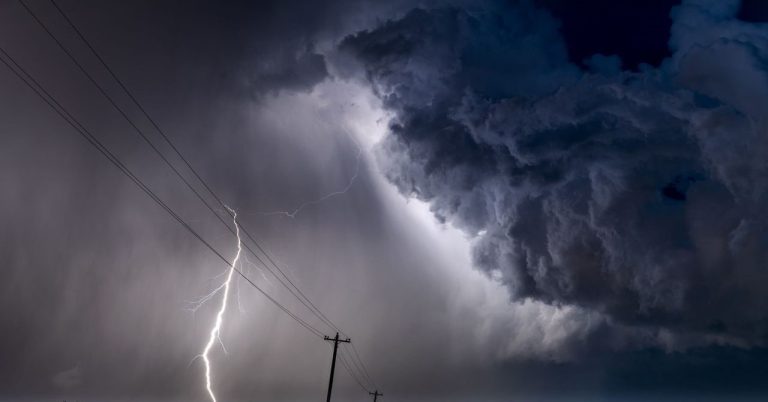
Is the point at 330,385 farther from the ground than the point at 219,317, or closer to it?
closer to it

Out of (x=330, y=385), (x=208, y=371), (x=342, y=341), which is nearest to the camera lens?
(x=330, y=385)

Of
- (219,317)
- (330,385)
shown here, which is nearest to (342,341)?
(330,385)

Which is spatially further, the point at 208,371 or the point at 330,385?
the point at 208,371

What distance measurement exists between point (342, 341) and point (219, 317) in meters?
11.1

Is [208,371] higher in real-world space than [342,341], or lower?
lower

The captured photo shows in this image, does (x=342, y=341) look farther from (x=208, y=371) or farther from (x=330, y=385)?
(x=208, y=371)

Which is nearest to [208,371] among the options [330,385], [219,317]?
[219,317]

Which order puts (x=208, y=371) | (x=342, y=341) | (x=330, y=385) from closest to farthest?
(x=330, y=385), (x=208, y=371), (x=342, y=341)

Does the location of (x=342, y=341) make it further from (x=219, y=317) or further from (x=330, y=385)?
(x=219, y=317)

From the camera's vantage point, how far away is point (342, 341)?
3506 centimetres

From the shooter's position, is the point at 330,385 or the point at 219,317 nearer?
the point at 330,385

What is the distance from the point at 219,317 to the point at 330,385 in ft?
38.7

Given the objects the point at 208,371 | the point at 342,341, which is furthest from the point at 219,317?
the point at 342,341

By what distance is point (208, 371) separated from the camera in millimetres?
30750
